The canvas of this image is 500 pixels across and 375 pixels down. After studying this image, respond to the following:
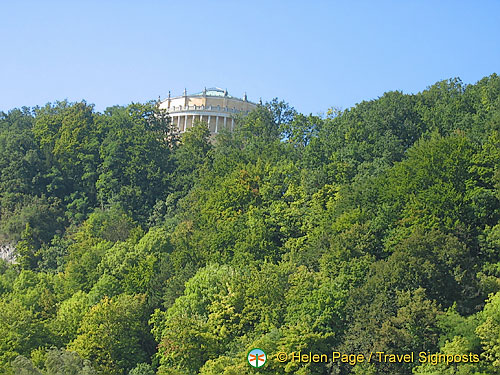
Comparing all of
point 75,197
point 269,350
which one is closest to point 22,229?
point 75,197

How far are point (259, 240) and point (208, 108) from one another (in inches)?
1532

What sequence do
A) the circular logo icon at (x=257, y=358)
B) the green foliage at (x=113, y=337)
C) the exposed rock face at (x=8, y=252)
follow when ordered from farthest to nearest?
the exposed rock face at (x=8, y=252) → the green foliage at (x=113, y=337) → the circular logo icon at (x=257, y=358)

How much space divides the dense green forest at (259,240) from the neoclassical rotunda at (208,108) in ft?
47.3

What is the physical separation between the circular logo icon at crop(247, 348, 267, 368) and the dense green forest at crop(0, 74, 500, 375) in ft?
1.22

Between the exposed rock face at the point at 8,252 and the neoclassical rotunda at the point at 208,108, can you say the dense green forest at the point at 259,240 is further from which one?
the neoclassical rotunda at the point at 208,108

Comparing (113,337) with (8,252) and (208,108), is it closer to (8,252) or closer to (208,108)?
(8,252)

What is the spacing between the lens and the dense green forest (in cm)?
4403

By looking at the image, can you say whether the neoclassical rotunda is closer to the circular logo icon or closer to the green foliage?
the green foliage

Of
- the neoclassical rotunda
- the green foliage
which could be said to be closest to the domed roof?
the neoclassical rotunda

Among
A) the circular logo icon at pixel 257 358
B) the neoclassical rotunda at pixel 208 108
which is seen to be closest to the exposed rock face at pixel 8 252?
the neoclassical rotunda at pixel 208 108

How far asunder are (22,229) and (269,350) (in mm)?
33129

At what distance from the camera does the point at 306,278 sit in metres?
48.2

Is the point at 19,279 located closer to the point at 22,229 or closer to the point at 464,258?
the point at 22,229

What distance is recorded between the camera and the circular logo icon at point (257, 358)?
1604 inches
